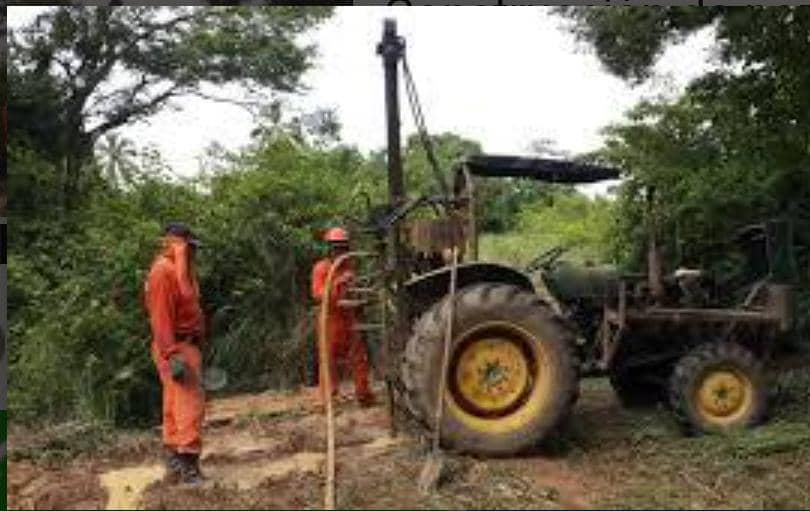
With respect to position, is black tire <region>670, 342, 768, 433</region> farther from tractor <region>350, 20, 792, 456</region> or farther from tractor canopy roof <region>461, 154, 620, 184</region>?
tractor canopy roof <region>461, 154, 620, 184</region>

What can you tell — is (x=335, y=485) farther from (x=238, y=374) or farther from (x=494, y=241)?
(x=494, y=241)

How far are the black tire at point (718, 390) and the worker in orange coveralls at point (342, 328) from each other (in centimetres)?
272

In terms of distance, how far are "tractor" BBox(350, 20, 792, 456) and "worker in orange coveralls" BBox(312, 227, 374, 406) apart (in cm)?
24

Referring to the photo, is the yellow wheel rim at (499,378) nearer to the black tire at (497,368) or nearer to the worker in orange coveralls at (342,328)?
the black tire at (497,368)

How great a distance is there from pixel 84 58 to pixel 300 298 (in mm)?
11904

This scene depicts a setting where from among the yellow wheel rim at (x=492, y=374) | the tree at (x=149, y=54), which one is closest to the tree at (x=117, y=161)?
the tree at (x=149, y=54)

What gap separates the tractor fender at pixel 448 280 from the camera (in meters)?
9.95

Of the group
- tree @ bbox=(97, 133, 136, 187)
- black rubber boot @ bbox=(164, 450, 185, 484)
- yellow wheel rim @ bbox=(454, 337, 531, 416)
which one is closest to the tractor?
yellow wheel rim @ bbox=(454, 337, 531, 416)

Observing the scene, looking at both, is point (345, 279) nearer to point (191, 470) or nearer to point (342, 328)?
point (342, 328)

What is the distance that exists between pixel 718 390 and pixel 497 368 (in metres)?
2.02

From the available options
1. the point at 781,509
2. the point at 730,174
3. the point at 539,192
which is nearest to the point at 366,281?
the point at 781,509

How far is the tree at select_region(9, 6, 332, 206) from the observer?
984 inches

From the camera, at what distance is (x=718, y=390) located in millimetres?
10688

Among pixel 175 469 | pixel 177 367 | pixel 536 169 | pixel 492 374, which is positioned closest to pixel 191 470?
pixel 175 469
